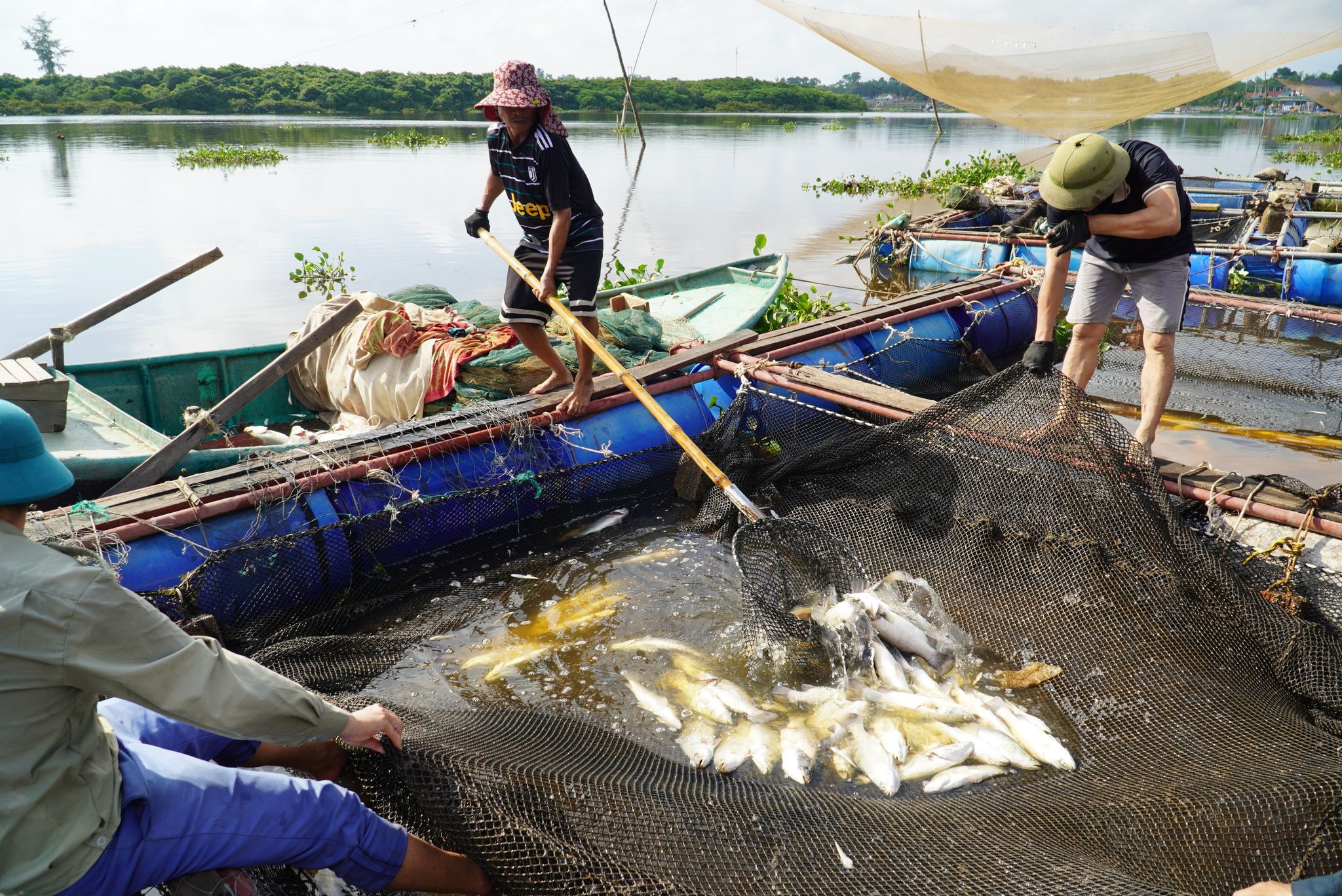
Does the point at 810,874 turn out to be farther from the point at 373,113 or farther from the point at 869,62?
the point at 373,113

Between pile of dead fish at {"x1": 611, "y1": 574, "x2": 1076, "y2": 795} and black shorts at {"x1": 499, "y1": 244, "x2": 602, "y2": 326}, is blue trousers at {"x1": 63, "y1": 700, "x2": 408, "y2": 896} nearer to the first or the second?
pile of dead fish at {"x1": 611, "y1": 574, "x2": 1076, "y2": 795}

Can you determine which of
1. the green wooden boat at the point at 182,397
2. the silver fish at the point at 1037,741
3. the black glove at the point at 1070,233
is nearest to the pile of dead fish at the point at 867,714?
the silver fish at the point at 1037,741

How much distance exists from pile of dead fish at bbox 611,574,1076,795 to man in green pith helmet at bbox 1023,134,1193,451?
191 centimetres

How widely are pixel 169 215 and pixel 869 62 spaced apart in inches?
657

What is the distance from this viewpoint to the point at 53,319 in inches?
491

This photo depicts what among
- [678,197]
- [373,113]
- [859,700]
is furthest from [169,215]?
[373,113]

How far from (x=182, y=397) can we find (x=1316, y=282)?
14.1 m

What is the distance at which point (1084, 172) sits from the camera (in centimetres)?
527

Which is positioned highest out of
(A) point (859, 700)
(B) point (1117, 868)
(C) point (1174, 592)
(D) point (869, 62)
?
(D) point (869, 62)

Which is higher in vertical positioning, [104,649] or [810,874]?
[104,649]

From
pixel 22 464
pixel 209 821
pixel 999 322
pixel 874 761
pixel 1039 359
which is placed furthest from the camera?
pixel 999 322

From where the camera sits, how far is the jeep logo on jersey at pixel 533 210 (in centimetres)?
649

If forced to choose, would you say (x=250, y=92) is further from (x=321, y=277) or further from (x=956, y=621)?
(x=956, y=621)

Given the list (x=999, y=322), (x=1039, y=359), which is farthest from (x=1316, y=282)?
(x=1039, y=359)
